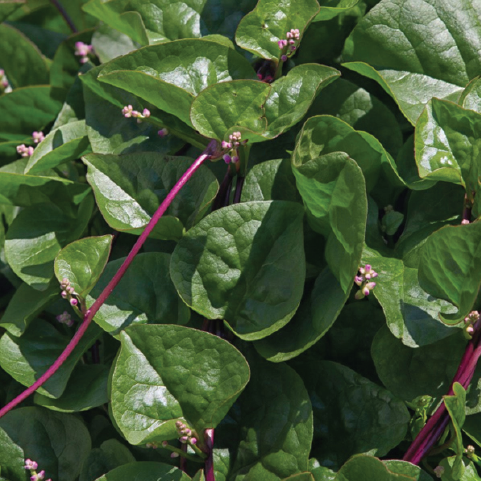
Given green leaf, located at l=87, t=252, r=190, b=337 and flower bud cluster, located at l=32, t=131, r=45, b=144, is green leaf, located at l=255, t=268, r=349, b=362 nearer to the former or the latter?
green leaf, located at l=87, t=252, r=190, b=337

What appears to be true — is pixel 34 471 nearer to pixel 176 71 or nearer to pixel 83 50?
pixel 176 71

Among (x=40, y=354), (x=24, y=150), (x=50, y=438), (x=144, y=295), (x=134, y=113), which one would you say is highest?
(x=134, y=113)

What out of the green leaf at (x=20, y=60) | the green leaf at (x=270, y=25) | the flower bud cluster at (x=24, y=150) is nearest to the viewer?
the green leaf at (x=270, y=25)

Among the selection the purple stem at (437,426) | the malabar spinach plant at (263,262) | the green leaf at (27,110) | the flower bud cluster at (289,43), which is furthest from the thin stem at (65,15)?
the purple stem at (437,426)

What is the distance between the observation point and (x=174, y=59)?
989 millimetres

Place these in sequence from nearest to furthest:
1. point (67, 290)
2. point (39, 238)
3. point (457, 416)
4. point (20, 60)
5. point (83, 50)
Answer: point (457, 416)
point (67, 290)
point (39, 238)
point (83, 50)
point (20, 60)

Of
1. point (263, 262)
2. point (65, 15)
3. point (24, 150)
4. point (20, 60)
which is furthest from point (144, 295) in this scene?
point (65, 15)

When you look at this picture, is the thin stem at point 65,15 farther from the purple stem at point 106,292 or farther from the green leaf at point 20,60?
the purple stem at point 106,292

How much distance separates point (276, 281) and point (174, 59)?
375 mm

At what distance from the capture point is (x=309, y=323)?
2.92 ft

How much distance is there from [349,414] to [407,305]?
175 millimetres

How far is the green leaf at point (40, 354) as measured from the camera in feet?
3.21

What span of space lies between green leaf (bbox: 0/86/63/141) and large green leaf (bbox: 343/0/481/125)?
61 cm

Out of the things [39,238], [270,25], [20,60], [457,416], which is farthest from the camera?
[20,60]
